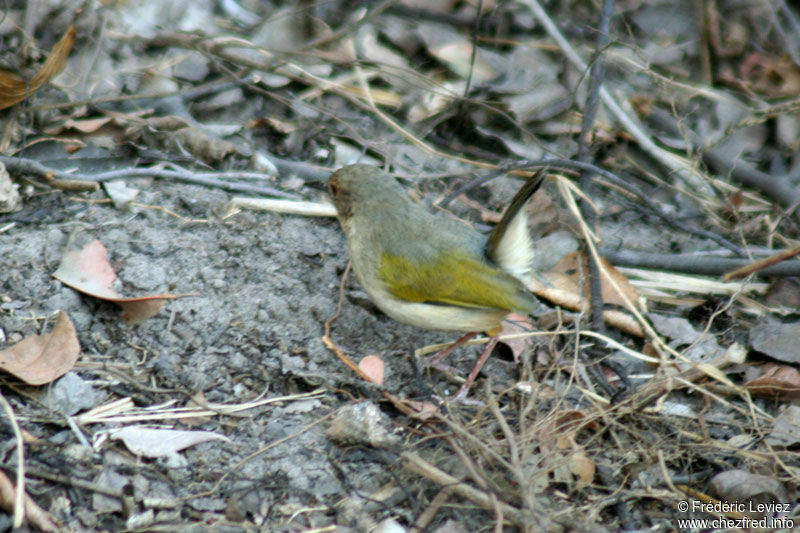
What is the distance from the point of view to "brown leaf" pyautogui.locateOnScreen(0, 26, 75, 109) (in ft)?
13.9

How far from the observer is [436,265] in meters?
4.01

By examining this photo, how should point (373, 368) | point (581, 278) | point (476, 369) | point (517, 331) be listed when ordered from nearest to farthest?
point (373, 368)
point (476, 369)
point (517, 331)
point (581, 278)

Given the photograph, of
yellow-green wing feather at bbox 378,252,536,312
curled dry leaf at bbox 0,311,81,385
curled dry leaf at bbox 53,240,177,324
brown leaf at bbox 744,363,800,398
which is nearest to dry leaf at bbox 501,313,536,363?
yellow-green wing feather at bbox 378,252,536,312

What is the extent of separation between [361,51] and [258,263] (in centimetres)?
256

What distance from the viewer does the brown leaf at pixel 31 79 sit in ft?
13.9

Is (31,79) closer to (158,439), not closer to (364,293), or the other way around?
(364,293)

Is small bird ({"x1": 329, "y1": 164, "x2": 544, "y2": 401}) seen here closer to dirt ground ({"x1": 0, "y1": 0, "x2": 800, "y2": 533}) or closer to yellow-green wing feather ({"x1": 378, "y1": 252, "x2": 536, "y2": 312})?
yellow-green wing feather ({"x1": 378, "y1": 252, "x2": 536, "y2": 312})

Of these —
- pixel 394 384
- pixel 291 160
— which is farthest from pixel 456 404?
pixel 291 160

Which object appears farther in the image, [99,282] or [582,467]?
[99,282]

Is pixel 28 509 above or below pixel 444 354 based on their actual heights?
above

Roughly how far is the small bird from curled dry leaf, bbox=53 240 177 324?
1.05m

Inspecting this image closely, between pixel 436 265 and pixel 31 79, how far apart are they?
8.01 ft

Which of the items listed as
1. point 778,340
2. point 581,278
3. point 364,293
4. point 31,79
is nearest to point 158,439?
point 364,293

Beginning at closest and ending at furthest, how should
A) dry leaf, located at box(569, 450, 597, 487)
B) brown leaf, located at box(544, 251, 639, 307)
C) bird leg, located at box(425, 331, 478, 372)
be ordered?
dry leaf, located at box(569, 450, 597, 487) → bird leg, located at box(425, 331, 478, 372) → brown leaf, located at box(544, 251, 639, 307)
